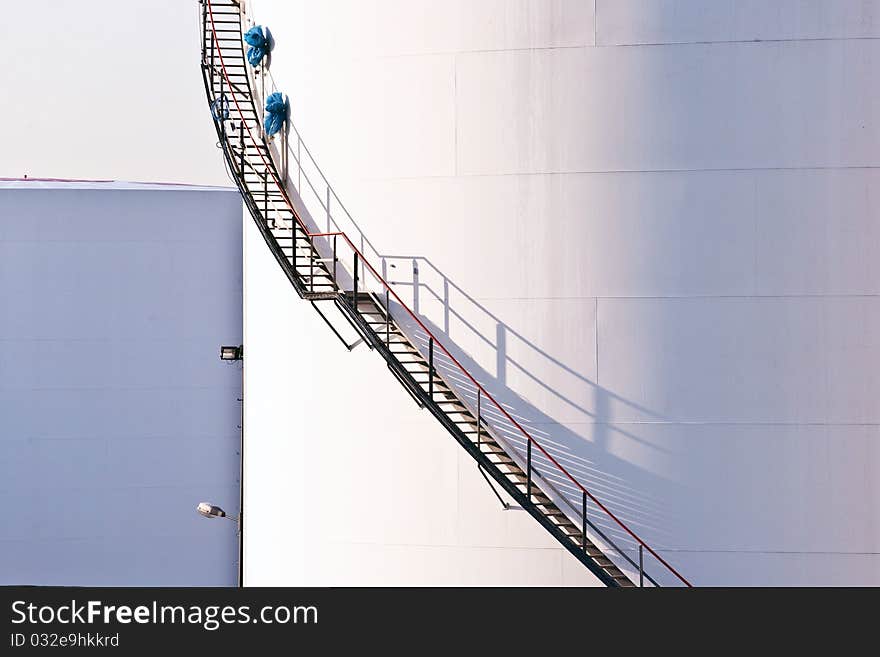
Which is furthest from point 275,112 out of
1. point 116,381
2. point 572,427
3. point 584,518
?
point 116,381

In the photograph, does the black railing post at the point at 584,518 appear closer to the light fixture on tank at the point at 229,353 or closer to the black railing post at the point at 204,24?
the black railing post at the point at 204,24

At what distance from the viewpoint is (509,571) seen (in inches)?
666

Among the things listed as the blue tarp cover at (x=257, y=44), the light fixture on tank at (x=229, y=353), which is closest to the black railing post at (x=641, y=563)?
the blue tarp cover at (x=257, y=44)

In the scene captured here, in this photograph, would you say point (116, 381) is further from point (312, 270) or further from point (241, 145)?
point (312, 270)

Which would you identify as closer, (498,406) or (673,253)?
(673,253)

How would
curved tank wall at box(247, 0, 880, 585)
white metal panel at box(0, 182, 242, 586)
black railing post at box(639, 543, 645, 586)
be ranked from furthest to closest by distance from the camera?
1. white metal panel at box(0, 182, 242, 586)
2. black railing post at box(639, 543, 645, 586)
3. curved tank wall at box(247, 0, 880, 585)

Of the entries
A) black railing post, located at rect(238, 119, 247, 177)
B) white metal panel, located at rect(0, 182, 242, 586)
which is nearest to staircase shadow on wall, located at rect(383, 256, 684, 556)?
black railing post, located at rect(238, 119, 247, 177)

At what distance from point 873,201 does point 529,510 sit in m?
5.88

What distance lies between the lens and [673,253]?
16266 mm

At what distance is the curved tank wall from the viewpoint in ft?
53.3

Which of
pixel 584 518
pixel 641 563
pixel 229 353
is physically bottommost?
pixel 641 563

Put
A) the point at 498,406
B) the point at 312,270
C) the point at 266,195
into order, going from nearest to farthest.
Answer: the point at 498,406, the point at 312,270, the point at 266,195

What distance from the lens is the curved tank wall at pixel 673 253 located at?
639 inches

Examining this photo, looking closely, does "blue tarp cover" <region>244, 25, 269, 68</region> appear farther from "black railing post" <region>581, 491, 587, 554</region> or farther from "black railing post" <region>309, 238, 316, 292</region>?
"black railing post" <region>581, 491, 587, 554</region>
